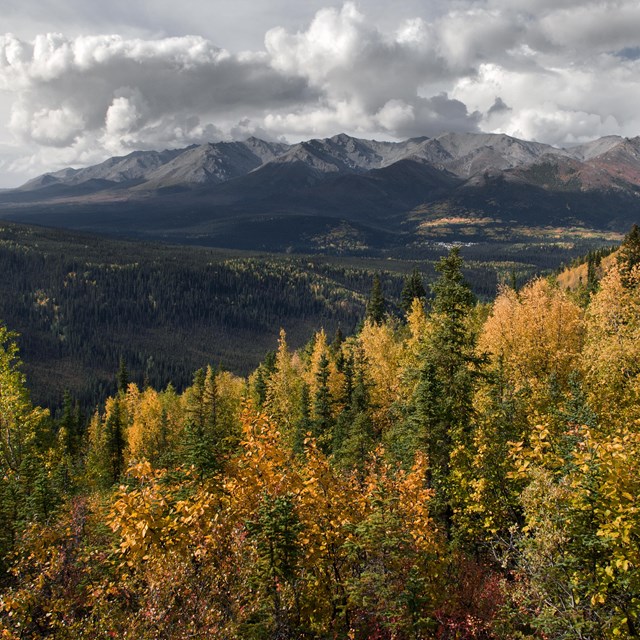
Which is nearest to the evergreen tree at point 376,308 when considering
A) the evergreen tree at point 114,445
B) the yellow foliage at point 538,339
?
the yellow foliage at point 538,339

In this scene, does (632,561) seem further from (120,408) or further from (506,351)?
(120,408)

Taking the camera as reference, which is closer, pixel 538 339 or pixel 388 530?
pixel 388 530

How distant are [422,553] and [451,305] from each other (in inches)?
605

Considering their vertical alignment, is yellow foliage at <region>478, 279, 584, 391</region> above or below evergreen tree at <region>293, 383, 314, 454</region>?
above

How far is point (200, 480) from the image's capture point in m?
21.2

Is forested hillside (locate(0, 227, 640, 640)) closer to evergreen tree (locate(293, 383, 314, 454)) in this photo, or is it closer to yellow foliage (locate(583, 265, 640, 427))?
yellow foliage (locate(583, 265, 640, 427))

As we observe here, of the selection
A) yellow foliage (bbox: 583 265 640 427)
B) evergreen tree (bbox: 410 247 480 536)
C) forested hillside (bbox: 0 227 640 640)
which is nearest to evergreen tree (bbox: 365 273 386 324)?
forested hillside (bbox: 0 227 640 640)

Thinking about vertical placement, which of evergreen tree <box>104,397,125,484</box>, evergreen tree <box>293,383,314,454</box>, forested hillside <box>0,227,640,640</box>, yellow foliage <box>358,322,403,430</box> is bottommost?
evergreen tree <box>104,397,125,484</box>

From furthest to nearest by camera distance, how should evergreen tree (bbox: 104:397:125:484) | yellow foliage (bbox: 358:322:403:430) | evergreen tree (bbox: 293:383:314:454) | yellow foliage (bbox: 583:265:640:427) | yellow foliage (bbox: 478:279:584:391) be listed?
evergreen tree (bbox: 104:397:125:484)
evergreen tree (bbox: 293:383:314:454)
yellow foliage (bbox: 358:322:403:430)
yellow foliage (bbox: 478:279:584:391)
yellow foliage (bbox: 583:265:640:427)

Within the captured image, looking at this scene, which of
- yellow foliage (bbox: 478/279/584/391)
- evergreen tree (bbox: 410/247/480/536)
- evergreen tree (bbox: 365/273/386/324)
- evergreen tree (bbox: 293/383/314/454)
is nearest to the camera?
evergreen tree (bbox: 410/247/480/536)

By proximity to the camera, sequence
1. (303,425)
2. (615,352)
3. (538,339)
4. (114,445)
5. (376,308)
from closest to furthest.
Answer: (615,352) → (538,339) → (303,425) → (114,445) → (376,308)

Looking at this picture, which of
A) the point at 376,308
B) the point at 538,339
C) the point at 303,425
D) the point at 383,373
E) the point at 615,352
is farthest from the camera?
the point at 376,308

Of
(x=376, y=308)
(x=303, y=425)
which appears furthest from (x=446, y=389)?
(x=376, y=308)

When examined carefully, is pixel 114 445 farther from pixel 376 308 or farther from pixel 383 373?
pixel 376 308
